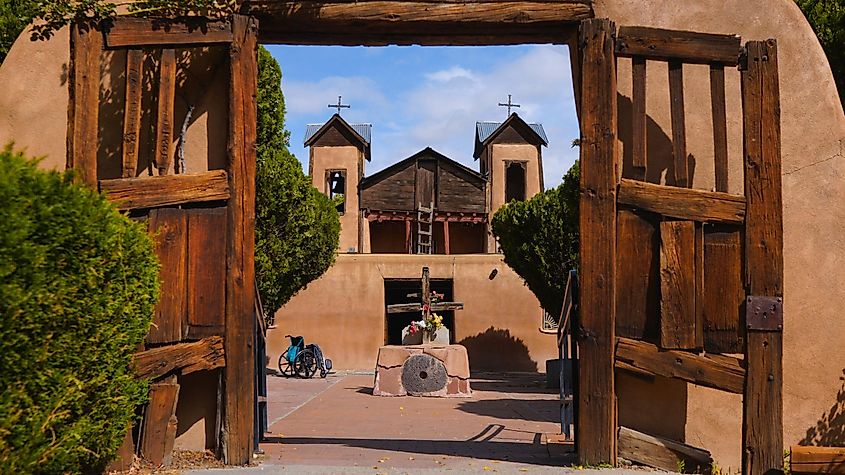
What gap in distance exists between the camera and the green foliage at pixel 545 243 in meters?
17.7

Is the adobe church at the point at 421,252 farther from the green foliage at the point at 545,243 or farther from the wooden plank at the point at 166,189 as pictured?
the wooden plank at the point at 166,189

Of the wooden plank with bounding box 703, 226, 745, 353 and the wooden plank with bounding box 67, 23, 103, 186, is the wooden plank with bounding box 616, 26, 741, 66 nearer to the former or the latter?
the wooden plank with bounding box 703, 226, 745, 353

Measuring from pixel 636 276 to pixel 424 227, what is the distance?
27.9 meters

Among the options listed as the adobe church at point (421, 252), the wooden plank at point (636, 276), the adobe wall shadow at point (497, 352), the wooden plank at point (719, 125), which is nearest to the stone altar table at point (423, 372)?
the adobe church at point (421, 252)

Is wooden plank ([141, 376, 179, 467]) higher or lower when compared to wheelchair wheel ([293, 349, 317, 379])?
higher

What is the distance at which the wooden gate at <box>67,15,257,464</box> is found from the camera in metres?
6.09

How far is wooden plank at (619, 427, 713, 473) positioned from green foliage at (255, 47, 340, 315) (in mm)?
10807

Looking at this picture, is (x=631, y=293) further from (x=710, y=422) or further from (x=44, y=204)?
(x=44, y=204)

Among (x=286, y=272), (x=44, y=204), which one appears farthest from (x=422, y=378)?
(x=44, y=204)

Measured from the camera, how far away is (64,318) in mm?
4406

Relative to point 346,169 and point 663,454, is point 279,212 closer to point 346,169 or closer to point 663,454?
point 663,454

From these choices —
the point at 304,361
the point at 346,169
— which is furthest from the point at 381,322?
the point at 346,169

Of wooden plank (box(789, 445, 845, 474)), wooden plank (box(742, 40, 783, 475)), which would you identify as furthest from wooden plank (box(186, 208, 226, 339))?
wooden plank (box(789, 445, 845, 474))

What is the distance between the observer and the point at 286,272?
17516 millimetres
